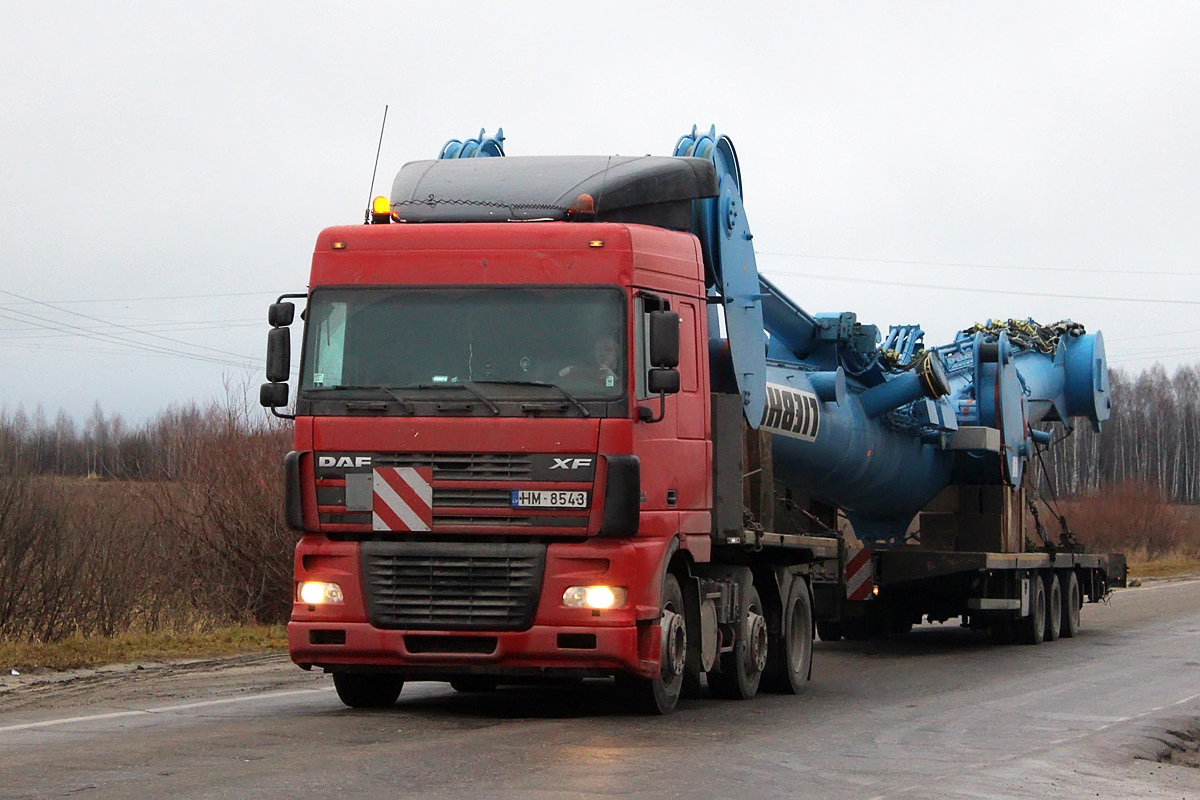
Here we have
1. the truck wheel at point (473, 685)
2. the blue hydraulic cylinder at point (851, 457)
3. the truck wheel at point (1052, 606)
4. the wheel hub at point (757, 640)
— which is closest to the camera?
the truck wheel at point (473, 685)

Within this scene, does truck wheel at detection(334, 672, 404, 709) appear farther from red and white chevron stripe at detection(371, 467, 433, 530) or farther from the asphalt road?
red and white chevron stripe at detection(371, 467, 433, 530)

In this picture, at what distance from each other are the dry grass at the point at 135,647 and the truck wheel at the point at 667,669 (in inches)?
270

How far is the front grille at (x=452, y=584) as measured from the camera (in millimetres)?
10758

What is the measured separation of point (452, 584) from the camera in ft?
35.6

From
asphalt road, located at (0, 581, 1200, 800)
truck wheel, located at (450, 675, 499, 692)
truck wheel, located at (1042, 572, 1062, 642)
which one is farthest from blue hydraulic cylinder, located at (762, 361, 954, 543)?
truck wheel, located at (450, 675, 499, 692)

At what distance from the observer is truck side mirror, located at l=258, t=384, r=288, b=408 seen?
36.7ft

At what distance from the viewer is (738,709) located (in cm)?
1261

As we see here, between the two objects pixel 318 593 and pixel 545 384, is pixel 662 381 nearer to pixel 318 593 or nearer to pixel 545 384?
pixel 545 384

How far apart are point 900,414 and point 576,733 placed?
10.1 metres

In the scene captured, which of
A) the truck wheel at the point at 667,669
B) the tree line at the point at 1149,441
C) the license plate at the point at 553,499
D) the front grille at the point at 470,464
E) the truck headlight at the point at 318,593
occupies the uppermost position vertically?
the tree line at the point at 1149,441

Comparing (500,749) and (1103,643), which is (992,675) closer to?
(1103,643)

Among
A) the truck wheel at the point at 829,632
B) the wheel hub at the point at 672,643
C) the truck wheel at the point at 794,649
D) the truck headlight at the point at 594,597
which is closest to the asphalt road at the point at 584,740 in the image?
the truck wheel at the point at 794,649

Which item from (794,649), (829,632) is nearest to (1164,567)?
(829,632)

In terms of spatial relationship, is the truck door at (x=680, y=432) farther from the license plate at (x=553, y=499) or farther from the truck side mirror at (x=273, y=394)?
the truck side mirror at (x=273, y=394)
